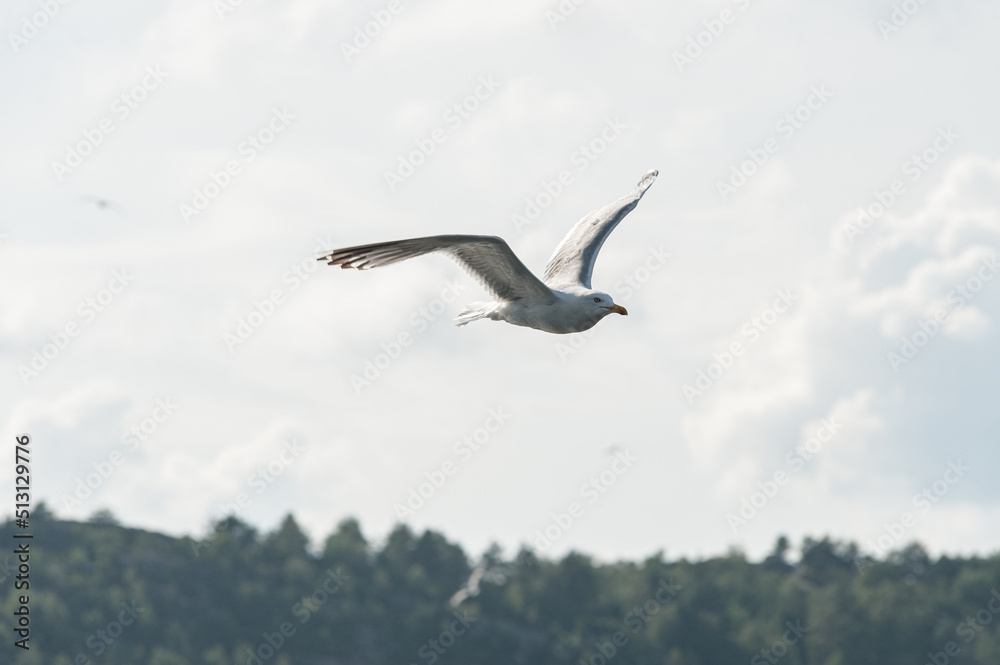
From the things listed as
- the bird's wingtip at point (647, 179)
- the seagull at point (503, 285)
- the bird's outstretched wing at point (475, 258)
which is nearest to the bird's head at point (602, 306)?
the seagull at point (503, 285)

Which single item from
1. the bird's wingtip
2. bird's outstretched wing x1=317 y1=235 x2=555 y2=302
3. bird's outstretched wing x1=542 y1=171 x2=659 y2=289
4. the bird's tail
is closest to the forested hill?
the bird's wingtip

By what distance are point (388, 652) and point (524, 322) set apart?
456 feet

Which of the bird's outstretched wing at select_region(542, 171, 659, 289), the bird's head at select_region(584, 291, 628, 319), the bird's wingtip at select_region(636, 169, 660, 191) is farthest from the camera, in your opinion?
the bird's wingtip at select_region(636, 169, 660, 191)

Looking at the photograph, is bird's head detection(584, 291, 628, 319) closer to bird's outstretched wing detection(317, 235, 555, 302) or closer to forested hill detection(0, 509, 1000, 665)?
bird's outstretched wing detection(317, 235, 555, 302)

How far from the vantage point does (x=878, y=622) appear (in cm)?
16125

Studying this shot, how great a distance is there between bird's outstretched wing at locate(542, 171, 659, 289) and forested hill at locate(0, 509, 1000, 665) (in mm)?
122508

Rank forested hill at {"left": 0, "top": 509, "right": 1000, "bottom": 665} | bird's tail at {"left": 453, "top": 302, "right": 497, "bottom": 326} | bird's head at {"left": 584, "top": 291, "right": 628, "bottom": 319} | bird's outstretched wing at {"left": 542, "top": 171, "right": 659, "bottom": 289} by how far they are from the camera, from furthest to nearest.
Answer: forested hill at {"left": 0, "top": 509, "right": 1000, "bottom": 665} < bird's outstretched wing at {"left": 542, "top": 171, "right": 659, "bottom": 289} < bird's tail at {"left": 453, "top": 302, "right": 497, "bottom": 326} < bird's head at {"left": 584, "top": 291, "right": 628, "bottom": 319}

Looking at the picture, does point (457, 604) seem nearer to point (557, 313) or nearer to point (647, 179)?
point (647, 179)

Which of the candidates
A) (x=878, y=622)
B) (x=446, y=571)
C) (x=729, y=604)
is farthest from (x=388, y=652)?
(x=878, y=622)

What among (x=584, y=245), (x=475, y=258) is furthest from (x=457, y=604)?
(x=475, y=258)

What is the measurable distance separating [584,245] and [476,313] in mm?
4526

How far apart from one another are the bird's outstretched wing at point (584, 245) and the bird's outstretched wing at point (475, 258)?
5.91 ft

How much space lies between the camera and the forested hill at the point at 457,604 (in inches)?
5743

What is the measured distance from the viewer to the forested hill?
146 metres
